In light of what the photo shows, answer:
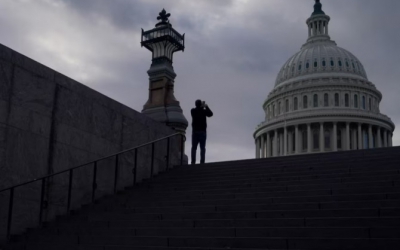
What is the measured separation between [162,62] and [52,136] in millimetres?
32044

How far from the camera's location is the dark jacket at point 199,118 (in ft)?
49.4

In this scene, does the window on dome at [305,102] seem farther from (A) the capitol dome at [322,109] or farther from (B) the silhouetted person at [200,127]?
(B) the silhouetted person at [200,127]

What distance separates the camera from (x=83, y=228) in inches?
384

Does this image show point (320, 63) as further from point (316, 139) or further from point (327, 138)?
point (316, 139)

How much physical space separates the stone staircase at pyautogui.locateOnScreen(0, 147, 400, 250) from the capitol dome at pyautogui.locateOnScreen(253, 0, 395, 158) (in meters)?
77.6

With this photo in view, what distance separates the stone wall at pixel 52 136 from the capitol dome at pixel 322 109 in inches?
3041

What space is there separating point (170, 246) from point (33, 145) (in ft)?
15.3

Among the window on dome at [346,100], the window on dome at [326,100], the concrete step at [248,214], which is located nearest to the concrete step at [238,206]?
the concrete step at [248,214]

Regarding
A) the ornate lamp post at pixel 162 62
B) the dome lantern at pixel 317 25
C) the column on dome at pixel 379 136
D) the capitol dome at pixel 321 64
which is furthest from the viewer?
the dome lantern at pixel 317 25

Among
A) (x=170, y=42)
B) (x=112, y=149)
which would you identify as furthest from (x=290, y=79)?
(x=112, y=149)

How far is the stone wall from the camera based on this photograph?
1085cm

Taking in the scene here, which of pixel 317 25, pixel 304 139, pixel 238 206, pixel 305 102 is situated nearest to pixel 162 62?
pixel 238 206

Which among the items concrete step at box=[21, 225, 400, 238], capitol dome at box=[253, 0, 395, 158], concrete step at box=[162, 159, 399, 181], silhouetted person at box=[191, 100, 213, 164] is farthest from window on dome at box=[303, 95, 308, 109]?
concrete step at box=[21, 225, 400, 238]

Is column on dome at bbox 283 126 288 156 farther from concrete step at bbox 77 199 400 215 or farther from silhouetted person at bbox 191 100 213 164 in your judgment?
concrete step at bbox 77 199 400 215
